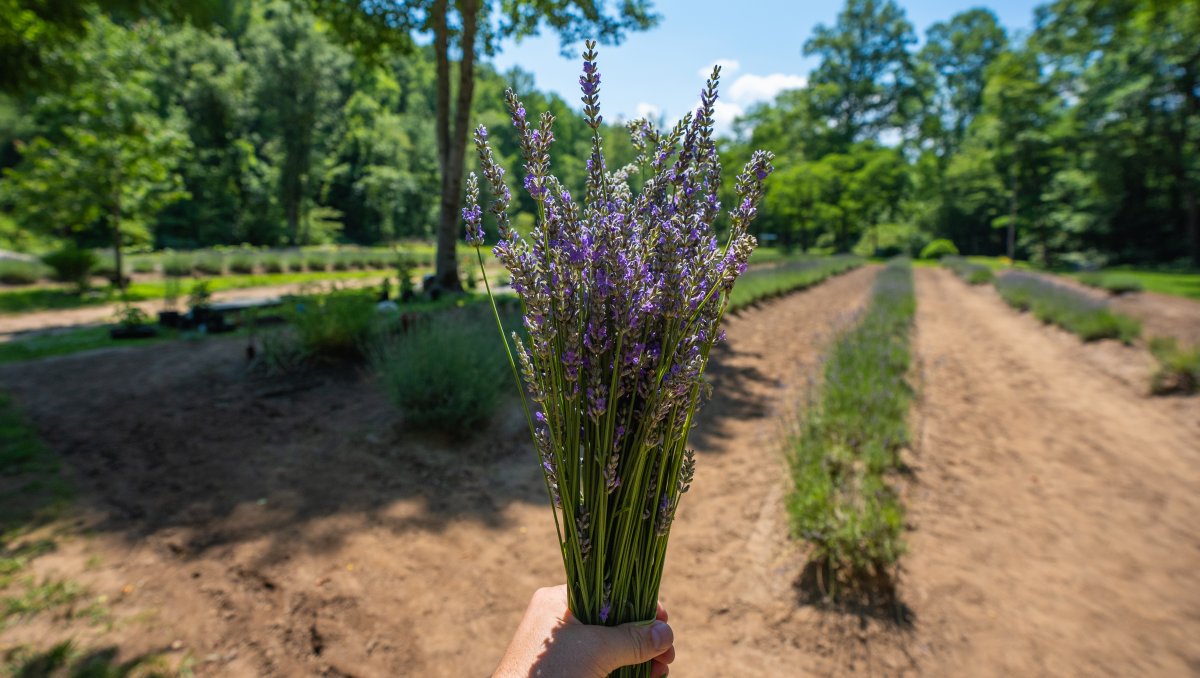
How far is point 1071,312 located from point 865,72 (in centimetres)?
4904

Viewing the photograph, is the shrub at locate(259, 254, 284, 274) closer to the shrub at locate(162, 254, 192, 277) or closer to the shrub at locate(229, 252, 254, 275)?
the shrub at locate(229, 252, 254, 275)

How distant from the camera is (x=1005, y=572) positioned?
3.38m

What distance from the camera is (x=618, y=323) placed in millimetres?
1002

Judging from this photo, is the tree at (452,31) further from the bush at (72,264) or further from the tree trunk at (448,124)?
the bush at (72,264)

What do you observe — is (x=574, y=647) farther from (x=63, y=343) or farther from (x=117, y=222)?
(x=117, y=222)

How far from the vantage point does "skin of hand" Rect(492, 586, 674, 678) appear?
3.51ft

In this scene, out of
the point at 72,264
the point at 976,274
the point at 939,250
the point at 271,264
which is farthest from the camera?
the point at 939,250

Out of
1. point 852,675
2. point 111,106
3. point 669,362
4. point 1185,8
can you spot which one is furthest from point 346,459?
point 1185,8

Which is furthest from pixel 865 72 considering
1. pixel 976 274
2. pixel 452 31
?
pixel 452 31

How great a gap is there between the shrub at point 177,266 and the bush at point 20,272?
2.76 metres

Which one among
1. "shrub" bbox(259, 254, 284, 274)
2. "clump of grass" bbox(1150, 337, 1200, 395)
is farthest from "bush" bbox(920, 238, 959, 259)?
"shrub" bbox(259, 254, 284, 274)

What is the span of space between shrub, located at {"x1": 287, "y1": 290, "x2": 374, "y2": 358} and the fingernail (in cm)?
592

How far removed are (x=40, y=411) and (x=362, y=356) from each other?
118 inches

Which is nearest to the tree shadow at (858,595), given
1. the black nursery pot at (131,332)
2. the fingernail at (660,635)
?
the fingernail at (660,635)
